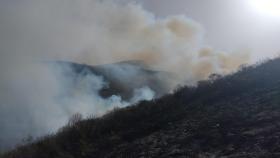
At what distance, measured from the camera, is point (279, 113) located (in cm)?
685

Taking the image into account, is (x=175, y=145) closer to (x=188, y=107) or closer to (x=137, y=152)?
(x=137, y=152)

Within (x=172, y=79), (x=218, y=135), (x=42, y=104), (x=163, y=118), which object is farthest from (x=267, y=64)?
(x=172, y=79)

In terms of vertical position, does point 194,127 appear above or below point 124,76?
below

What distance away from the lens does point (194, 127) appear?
743 cm

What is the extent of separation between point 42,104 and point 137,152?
146 feet

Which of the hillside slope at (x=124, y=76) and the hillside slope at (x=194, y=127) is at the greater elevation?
the hillside slope at (x=124, y=76)

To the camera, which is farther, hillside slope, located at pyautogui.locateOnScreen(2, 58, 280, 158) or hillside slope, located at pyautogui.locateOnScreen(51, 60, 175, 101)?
hillside slope, located at pyautogui.locateOnScreen(51, 60, 175, 101)

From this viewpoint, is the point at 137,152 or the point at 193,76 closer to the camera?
the point at 137,152

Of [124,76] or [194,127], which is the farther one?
[124,76]

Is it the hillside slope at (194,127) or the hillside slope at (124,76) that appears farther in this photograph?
the hillside slope at (124,76)

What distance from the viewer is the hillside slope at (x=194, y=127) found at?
6.20 m

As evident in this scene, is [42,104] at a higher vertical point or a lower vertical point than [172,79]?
lower

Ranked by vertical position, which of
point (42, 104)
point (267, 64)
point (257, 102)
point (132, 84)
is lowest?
point (257, 102)

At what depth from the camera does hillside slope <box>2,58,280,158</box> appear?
620 cm
